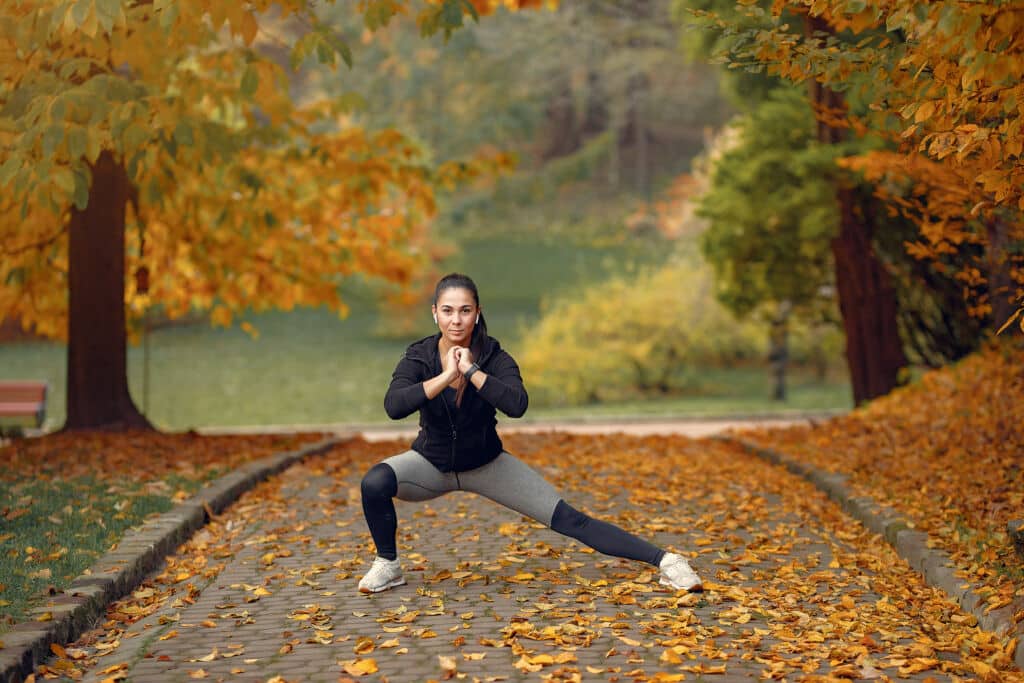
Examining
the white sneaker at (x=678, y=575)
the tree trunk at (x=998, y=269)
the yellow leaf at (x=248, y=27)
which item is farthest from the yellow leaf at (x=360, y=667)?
the tree trunk at (x=998, y=269)

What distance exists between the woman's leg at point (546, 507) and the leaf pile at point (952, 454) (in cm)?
174

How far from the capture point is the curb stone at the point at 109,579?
218 inches

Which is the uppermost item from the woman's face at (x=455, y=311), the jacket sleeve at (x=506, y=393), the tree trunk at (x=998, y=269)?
Answer: the tree trunk at (x=998, y=269)

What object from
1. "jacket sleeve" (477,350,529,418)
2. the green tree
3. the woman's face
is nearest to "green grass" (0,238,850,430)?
the green tree

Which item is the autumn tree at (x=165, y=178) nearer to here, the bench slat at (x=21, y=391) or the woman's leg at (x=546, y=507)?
the woman's leg at (x=546, y=507)

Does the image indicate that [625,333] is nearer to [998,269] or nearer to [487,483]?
[998,269]

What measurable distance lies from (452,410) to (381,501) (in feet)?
1.93

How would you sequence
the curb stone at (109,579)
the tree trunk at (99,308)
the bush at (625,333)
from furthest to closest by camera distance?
the bush at (625,333) < the tree trunk at (99,308) < the curb stone at (109,579)

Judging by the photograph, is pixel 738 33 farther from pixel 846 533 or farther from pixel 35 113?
pixel 35 113

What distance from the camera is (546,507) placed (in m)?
6.66

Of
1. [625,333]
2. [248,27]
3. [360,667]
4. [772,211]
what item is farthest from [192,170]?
[625,333]

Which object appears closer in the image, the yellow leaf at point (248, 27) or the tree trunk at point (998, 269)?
the yellow leaf at point (248, 27)

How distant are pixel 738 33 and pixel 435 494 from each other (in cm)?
329

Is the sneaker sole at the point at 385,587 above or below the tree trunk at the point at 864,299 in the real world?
below
